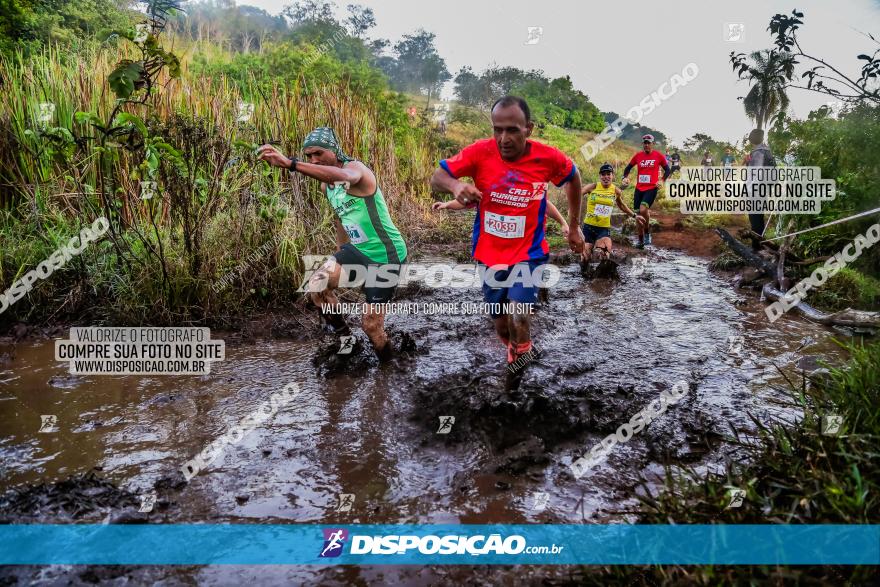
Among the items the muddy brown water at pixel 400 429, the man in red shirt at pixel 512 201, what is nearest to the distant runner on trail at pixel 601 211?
the muddy brown water at pixel 400 429

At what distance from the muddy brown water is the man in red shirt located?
29.8 inches

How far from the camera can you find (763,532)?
1.89 meters

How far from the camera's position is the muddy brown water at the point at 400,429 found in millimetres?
2723

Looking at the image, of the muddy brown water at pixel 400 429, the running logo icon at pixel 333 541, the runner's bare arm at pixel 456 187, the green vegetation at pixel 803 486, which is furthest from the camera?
the runner's bare arm at pixel 456 187

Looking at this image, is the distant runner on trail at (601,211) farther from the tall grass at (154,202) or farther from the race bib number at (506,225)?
the race bib number at (506,225)

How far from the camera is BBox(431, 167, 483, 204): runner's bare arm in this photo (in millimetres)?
3418

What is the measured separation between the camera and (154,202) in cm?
591

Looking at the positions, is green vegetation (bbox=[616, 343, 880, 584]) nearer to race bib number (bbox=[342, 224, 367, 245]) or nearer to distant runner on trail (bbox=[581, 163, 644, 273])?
race bib number (bbox=[342, 224, 367, 245])

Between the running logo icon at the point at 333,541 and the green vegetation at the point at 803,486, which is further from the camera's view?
the running logo icon at the point at 333,541

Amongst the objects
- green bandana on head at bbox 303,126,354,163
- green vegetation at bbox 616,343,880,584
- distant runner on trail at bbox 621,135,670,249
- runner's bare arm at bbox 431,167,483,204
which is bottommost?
green vegetation at bbox 616,343,880,584

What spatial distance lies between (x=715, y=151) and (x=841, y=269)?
1446 inches

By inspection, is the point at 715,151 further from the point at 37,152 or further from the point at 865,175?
the point at 37,152

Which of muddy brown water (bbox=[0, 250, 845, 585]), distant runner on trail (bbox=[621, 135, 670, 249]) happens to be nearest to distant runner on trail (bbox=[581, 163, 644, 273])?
distant runner on trail (bbox=[621, 135, 670, 249])

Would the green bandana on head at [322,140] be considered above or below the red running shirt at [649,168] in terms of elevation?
below
